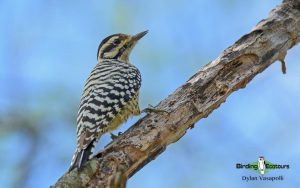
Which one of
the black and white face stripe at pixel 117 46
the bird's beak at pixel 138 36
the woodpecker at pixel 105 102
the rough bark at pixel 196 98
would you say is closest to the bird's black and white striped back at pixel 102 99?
the woodpecker at pixel 105 102

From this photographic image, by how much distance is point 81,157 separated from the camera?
4305mm

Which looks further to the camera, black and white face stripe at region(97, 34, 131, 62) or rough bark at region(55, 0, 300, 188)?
black and white face stripe at region(97, 34, 131, 62)

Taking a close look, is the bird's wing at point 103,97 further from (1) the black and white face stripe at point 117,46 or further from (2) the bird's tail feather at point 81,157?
(1) the black and white face stripe at point 117,46

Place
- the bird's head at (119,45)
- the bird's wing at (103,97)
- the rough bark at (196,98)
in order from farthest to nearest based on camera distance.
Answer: the bird's head at (119,45)
the bird's wing at (103,97)
the rough bark at (196,98)

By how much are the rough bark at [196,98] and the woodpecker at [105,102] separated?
220mm

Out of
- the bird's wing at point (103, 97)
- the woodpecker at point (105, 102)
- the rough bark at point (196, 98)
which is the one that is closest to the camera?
the rough bark at point (196, 98)

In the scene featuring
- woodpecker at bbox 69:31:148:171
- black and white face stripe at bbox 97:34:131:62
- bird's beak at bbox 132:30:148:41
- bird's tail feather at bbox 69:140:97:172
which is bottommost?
bird's tail feather at bbox 69:140:97:172

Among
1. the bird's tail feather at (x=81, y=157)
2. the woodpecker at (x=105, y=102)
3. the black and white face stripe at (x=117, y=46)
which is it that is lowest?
the bird's tail feather at (x=81, y=157)

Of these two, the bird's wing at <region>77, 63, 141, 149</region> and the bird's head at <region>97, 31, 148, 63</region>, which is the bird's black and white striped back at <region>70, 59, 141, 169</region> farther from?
the bird's head at <region>97, 31, 148, 63</region>

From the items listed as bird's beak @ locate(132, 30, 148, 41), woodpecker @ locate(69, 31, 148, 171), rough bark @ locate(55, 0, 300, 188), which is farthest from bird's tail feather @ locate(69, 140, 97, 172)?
bird's beak @ locate(132, 30, 148, 41)

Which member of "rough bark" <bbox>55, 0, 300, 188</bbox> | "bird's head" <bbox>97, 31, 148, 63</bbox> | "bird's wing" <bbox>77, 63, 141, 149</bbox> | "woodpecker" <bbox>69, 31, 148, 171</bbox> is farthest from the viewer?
"bird's head" <bbox>97, 31, 148, 63</bbox>

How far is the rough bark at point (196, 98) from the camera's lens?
13.4ft

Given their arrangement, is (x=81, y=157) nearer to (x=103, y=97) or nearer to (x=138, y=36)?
(x=103, y=97)

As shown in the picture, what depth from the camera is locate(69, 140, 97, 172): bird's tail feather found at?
4.13 m
